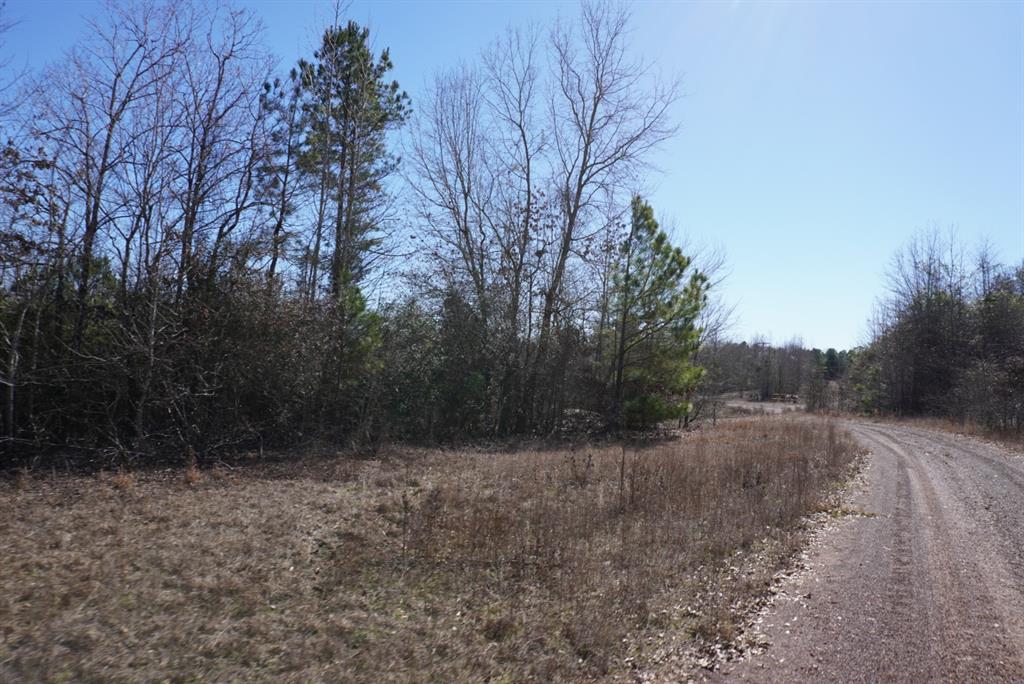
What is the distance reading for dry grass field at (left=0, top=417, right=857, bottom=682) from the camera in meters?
4.22

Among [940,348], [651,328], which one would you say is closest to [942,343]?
[940,348]

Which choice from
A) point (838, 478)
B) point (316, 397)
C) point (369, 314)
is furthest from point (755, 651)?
point (369, 314)

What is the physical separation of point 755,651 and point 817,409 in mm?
42037

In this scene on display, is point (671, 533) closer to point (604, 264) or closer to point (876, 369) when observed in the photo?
→ point (604, 264)

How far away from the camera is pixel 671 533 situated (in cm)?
801

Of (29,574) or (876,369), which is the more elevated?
(876,369)

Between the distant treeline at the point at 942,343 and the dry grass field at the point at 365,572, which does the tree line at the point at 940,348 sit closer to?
the distant treeline at the point at 942,343

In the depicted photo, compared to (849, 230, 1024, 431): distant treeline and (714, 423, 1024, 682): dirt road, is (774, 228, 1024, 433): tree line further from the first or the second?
(714, 423, 1024, 682): dirt road

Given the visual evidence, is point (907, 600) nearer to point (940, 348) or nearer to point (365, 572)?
point (365, 572)

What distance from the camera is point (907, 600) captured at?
5.87 m

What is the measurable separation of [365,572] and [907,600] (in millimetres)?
5110

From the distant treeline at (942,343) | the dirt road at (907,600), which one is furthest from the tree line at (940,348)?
the dirt road at (907,600)

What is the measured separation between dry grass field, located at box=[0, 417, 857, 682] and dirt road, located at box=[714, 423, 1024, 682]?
0.54 m

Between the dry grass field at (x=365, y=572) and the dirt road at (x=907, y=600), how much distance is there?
543mm
